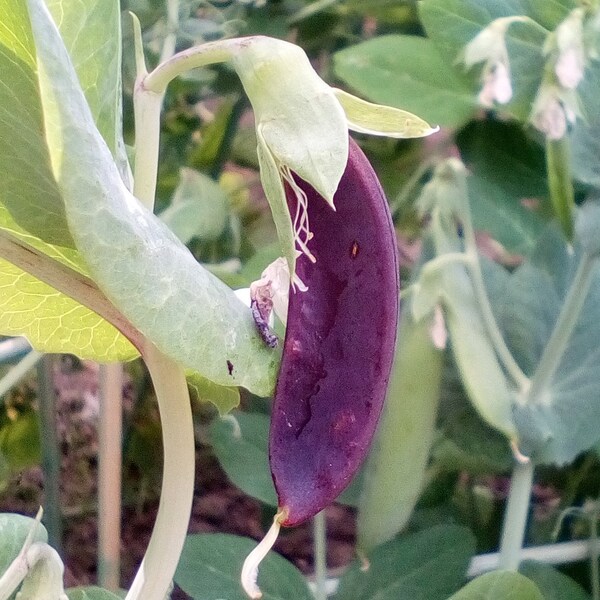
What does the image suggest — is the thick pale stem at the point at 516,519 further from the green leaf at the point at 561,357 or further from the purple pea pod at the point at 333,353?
the purple pea pod at the point at 333,353

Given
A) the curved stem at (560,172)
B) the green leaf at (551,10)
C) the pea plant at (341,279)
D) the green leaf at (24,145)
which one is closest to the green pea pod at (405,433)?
the pea plant at (341,279)

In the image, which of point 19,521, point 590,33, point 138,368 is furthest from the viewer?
point 138,368

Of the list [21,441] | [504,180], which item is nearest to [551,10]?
[504,180]

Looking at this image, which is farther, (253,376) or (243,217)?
(243,217)

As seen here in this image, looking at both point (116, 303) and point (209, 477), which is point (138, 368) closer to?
point (209, 477)

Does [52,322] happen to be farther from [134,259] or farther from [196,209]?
[196,209]

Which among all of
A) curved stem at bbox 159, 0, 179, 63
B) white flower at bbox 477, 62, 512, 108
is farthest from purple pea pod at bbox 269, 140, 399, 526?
curved stem at bbox 159, 0, 179, 63

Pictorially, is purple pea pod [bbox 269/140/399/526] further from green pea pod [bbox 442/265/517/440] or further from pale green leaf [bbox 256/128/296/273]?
green pea pod [bbox 442/265/517/440]

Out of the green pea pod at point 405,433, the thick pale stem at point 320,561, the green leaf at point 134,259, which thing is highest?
the green leaf at point 134,259

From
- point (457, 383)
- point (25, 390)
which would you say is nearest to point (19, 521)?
point (457, 383)
